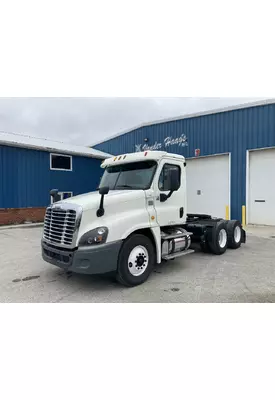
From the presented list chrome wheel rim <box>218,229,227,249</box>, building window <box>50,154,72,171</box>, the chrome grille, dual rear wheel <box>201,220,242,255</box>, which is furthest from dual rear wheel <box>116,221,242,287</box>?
building window <box>50,154,72,171</box>

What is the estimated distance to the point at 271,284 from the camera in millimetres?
4879

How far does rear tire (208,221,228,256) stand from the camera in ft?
23.2

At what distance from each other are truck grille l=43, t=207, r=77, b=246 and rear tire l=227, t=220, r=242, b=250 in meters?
5.13

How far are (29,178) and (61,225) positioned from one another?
11.3m

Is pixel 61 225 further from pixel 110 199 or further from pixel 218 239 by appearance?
pixel 218 239

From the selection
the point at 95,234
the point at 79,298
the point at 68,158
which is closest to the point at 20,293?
the point at 79,298

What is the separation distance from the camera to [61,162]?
16375 millimetres

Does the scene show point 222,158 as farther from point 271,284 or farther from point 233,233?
point 271,284

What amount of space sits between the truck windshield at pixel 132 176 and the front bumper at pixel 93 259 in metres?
1.46

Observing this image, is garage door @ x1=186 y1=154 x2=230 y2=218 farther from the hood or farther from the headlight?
the headlight

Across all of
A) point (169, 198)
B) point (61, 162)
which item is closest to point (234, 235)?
point (169, 198)

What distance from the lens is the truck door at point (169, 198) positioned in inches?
213

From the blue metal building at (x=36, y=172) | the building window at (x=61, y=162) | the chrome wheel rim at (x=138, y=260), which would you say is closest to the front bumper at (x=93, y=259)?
the chrome wheel rim at (x=138, y=260)

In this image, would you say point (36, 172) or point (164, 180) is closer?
point (164, 180)
